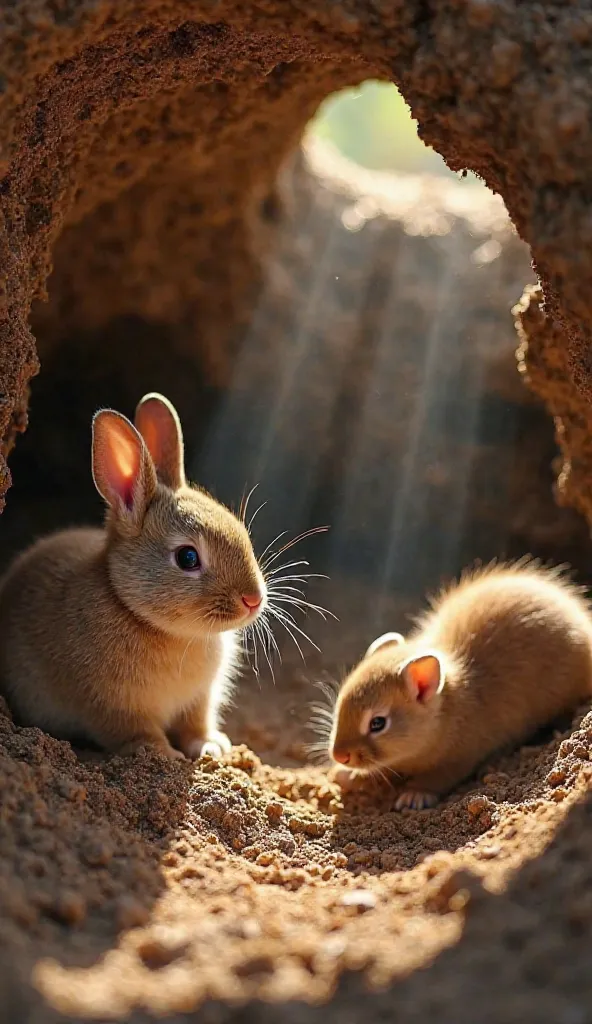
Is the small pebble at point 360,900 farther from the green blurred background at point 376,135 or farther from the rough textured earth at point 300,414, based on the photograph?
the green blurred background at point 376,135

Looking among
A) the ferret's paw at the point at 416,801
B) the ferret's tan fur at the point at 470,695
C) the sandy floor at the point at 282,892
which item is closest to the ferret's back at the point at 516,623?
the ferret's tan fur at the point at 470,695

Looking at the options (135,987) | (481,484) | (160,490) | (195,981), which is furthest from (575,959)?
(481,484)

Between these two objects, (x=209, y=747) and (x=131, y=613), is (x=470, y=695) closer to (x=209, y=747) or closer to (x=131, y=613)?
(x=209, y=747)

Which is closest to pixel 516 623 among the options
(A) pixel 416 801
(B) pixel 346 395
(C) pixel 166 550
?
(A) pixel 416 801

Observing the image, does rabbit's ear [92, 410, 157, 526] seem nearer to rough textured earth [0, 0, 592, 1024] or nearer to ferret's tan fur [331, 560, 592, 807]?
rough textured earth [0, 0, 592, 1024]

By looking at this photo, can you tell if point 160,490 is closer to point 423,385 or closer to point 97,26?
point 97,26

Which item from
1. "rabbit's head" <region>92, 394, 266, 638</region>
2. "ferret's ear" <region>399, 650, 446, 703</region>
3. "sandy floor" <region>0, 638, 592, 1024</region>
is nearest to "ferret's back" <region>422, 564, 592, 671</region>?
"ferret's ear" <region>399, 650, 446, 703</region>
